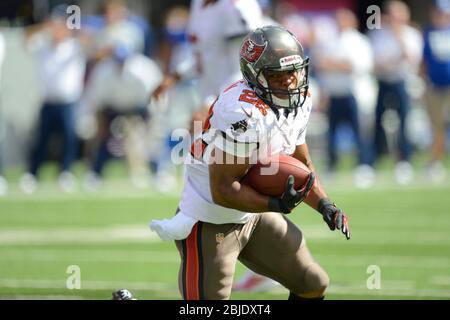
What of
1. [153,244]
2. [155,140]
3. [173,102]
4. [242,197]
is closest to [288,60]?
[242,197]

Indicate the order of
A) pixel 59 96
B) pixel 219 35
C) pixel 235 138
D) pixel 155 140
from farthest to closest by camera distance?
pixel 155 140
pixel 59 96
pixel 219 35
pixel 235 138

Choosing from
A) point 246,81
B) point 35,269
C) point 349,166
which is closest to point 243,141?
point 246,81

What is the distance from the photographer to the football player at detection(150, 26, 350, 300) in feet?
15.9

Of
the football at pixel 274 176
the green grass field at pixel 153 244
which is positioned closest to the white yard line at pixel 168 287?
the green grass field at pixel 153 244

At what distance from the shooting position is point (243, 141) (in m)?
4.81

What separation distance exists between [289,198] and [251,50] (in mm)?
809

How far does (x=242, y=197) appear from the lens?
15.8 feet

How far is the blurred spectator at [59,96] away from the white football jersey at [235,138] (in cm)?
809

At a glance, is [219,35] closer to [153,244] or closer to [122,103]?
[153,244]

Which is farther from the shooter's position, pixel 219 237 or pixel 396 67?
pixel 396 67

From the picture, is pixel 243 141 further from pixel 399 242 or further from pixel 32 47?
pixel 32 47

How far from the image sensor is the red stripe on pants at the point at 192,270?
5.06m

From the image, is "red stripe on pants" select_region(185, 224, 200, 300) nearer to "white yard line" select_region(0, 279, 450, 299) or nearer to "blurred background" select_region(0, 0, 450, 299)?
"white yard line" select_region(0, 279, 450, 299)

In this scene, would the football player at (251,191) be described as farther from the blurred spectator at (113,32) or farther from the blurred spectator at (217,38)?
the blurred spectator at (113,32)
